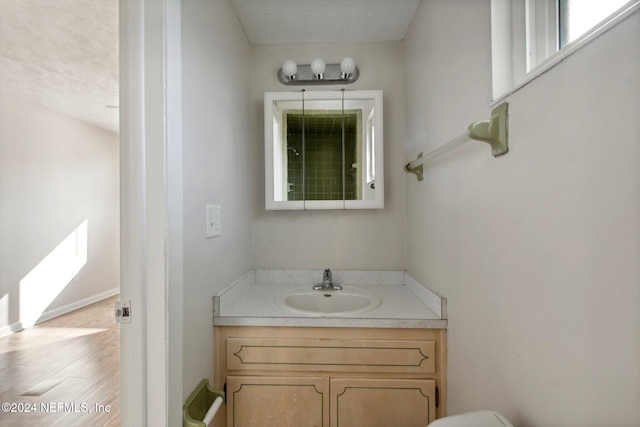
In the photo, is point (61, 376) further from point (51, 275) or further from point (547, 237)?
point (547, 237)

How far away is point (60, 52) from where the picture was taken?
6.22 feet

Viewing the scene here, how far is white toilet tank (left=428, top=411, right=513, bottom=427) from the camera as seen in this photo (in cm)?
62

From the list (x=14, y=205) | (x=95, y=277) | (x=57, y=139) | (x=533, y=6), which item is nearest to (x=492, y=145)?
(x=533, y=6)

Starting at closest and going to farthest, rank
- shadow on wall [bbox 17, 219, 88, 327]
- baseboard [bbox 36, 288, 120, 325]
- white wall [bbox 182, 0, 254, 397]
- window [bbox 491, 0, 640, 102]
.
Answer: window [bbox 491, 0, 640, 102], white wall [bbox 182, 0, 254, 397], shadow on wall [bbox 17, 219, 88, 327], baseboard [bbox 36, 288, 120, 325]

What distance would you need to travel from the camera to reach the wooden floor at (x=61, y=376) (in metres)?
1.52

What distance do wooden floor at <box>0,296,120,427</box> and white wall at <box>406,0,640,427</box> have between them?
72.6 inches

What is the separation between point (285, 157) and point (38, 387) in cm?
215

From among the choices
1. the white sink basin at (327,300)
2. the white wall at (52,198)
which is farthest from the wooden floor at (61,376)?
the white sink basin at (327,300)

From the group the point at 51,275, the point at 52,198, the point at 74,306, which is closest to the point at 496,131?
the point at 52,198

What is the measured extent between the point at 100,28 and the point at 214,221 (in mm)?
1541

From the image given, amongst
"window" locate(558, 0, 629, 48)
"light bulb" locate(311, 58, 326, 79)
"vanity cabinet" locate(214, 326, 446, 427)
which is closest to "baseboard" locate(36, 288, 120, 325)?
"vanity cabinet" locate(214, 326, 446, 427)

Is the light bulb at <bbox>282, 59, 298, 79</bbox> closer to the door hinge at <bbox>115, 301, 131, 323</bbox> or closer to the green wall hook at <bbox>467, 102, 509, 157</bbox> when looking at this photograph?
the green wall hook at <bbox>467, 102, 509, 157</bbox>

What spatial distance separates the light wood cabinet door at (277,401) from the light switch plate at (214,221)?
0.58 m

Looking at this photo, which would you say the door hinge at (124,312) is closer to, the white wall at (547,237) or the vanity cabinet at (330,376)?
the vanity cabinet at (330,376)
